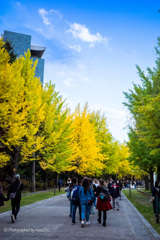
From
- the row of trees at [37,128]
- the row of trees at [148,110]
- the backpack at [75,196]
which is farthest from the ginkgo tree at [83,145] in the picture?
Answer: the backpack at [75,196]

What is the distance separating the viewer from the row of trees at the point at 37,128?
15.8m

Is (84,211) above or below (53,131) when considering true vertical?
below

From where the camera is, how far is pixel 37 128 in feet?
58.6

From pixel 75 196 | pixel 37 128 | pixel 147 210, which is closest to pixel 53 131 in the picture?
pixel 37 128

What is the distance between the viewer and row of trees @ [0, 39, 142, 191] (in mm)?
15781

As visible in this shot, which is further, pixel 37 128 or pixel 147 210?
pixel 37 128

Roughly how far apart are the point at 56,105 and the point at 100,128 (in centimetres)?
1888

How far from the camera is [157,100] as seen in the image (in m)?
11.4

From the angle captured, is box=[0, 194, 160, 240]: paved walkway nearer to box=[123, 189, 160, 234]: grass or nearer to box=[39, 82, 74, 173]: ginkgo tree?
box=[123, 189, 160, 234]: grass

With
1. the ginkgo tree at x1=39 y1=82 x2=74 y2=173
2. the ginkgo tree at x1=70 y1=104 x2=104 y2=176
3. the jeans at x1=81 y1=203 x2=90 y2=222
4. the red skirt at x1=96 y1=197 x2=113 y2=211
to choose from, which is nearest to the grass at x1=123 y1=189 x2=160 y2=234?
the red skirt at x1=96 y1=197 x2=113 y2=211

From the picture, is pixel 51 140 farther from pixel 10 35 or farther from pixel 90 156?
pixel 10 35

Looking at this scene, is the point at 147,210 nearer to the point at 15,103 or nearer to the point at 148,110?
the point at 148,110

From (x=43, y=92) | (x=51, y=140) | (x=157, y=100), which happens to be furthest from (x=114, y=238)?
(x=43, y=92)

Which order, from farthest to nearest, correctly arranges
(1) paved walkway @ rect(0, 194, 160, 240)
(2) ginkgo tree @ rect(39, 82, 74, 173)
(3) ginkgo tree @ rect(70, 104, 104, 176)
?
(3) ginkgo tree @ rect(70, 104, 104, 176) → (2) ginkgo tree @ rect(39, 82, 74, 173) → (1) paved walkway @ rect(0, 194, 160, 240)
